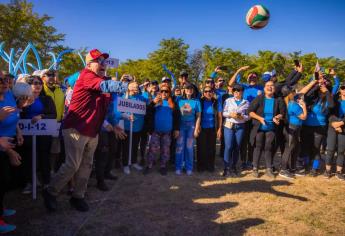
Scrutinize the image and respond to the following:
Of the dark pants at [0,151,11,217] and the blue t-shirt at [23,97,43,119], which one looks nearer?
the dark pants at [0,151,11,217]

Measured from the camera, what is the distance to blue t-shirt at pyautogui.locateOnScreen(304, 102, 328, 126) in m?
6.81

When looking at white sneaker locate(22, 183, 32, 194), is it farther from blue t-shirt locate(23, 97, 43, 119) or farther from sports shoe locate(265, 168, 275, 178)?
sports shoe locate(265, 168, 275, 178)

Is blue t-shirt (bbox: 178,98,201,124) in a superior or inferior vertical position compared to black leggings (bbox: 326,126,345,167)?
superior

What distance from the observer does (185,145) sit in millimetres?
6770

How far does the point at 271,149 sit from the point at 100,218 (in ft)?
14.8

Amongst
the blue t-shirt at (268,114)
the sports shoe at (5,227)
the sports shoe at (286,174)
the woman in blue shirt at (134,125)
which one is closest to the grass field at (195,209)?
the sports shoe at (5,227)

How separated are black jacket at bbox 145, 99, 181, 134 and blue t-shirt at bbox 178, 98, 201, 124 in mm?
105

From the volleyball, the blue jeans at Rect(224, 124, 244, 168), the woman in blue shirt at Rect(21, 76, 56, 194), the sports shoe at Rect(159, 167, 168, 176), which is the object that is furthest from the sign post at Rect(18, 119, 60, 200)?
the volleyball

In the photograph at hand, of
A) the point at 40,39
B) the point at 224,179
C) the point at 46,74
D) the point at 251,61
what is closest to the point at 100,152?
the point at 46,74

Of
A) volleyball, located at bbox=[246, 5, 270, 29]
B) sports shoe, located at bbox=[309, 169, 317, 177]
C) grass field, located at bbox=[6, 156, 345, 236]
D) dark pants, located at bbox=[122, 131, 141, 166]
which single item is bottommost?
grass field, located at bbox=[6, 156, 345, 236]

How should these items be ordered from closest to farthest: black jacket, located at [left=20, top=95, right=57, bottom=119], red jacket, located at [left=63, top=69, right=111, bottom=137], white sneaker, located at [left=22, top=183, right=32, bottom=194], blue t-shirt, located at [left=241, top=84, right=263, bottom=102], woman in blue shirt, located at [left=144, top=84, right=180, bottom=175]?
red jacket, located at [left=63, top=69, right=111, bottom=137], black jacket, located at [left=20, top=95, right=57, bottom=119], white sneaker, located at [left=22, top=183, right=32, bottom=194], woman in blue shirt, located at [left=144, top=84, right=180, bottom=175], blue t-shirt, located at [left=241, top=84, right=263, bottom=102]

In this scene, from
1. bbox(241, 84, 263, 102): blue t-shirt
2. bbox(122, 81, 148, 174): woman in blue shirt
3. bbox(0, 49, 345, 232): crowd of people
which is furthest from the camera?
bbox(241, 84, 263, 102): blue t-shirt

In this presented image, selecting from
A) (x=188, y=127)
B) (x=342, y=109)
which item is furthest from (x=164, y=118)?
(x=342, y=109)

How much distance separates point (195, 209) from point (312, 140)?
4.20m
